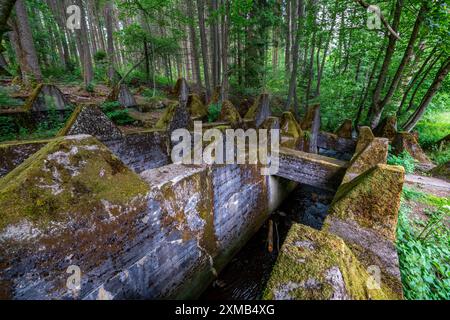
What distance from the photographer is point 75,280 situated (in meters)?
1.97

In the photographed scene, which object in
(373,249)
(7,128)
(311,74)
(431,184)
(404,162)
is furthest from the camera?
(311,74)

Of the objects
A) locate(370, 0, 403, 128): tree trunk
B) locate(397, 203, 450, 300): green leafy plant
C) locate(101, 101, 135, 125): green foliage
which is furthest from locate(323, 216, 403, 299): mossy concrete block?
locate(370, 0, 403, 128): tree trunk

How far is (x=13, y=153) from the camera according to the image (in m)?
2.97

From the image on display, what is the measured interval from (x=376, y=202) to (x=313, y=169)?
2.38m

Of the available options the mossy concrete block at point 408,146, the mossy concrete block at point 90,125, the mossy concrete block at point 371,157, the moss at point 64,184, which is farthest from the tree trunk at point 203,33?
the moss at point 64,184

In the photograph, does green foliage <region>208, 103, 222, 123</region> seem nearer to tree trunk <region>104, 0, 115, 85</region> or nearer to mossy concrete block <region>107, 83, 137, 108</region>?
mossy concrete block <region>107, 83, 137, 108</region>

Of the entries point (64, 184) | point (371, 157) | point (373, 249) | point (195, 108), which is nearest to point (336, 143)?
point (371, 157)

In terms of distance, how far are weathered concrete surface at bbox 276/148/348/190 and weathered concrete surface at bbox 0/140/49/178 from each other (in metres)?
4.96

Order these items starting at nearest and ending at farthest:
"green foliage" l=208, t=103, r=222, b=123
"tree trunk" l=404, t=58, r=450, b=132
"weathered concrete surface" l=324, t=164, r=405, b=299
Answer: "weathered concrete surface" l=324, t=164, r=405, b=299, "tree trunk" l=404, t=58, r=450, b=132, "green foliage" l=208, t=103, r=222, b=123

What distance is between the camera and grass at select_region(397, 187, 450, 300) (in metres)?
2.30

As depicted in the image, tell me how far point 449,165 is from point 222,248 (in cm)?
709

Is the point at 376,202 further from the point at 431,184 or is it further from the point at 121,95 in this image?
the point at 121,95

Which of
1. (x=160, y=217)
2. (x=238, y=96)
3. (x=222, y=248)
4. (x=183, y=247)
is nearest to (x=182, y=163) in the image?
(x=160, y=217)

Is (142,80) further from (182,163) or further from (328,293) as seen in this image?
(328,293)
